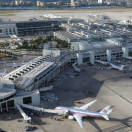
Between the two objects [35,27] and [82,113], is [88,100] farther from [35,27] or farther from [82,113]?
[35,27]

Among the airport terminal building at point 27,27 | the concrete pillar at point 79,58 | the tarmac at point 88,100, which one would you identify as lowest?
the tarmac at point 88,100

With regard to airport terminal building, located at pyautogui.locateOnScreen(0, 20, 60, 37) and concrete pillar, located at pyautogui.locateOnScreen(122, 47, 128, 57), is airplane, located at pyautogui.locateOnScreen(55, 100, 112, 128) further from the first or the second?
airport terminal building, located at pyautogui.locateOnScreen(0, 20, 60, 37)

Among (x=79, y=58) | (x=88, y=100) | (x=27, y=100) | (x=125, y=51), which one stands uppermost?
(x=125, y=51)

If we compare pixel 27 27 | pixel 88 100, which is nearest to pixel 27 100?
pixel 88 100

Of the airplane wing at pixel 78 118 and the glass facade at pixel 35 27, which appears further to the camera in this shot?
the glass facade at pixel 35 27

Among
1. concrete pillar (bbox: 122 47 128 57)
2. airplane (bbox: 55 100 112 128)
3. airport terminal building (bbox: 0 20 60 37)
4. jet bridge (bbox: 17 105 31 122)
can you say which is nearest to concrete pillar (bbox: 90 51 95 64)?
concrete pillar (bbox: 122 47 128 57)

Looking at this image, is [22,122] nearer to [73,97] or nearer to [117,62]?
[73,97]

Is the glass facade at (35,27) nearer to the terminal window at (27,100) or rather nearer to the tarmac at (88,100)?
the tarmac at (88,100)

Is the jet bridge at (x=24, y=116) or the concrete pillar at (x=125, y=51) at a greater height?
the concrete pillar at (x=125, y=51)

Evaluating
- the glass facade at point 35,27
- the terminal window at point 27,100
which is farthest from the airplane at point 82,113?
the glass facade at point 35,27

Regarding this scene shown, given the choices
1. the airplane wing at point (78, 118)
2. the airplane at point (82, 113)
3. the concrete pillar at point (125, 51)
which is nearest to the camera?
the airplane wing at point (78, 118)

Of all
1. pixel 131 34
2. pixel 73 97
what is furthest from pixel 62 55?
pixel 131 34
